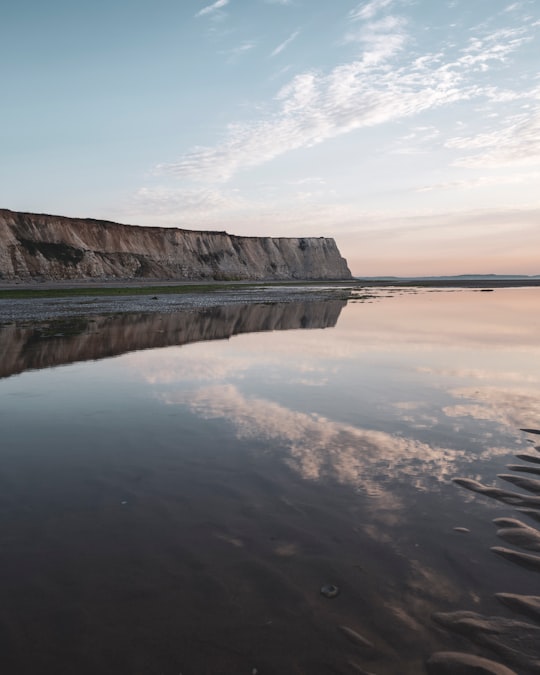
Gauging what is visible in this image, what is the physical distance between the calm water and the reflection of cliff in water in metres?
3.53

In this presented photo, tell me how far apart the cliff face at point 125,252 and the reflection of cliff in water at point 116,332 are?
164ft

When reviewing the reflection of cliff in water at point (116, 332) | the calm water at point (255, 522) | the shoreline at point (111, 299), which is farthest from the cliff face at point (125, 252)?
the calm water at point (255, 522)

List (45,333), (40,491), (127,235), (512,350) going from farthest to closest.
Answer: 1. (127,235)
2. (45,333)
3. (512,350)
4. (40,491)

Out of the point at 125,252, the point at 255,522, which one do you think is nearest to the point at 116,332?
the point at 255,522

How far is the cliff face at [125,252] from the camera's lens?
69331 mm

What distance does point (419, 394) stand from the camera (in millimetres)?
8961

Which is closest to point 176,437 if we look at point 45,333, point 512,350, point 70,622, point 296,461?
point 296,461

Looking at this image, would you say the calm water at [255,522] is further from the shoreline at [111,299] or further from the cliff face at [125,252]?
the cliff face at [125,252]

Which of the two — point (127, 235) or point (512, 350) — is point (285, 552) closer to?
point (512, 350)

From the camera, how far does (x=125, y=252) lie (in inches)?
3462

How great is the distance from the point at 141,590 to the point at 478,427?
5453mm

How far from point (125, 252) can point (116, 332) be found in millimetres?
74045

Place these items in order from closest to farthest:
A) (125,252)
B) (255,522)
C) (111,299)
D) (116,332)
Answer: (255,522), (116,332), (111,299), (125,252)

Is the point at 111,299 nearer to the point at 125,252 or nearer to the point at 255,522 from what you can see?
the point at 255,522
